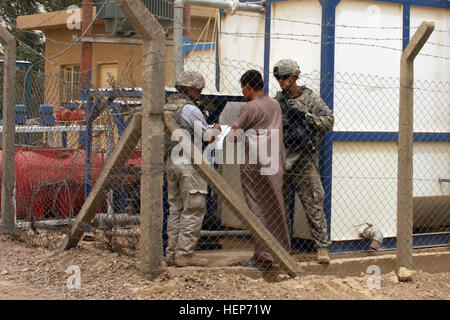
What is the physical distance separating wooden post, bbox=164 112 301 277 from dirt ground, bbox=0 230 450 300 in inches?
7.0

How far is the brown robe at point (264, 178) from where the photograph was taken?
591cm

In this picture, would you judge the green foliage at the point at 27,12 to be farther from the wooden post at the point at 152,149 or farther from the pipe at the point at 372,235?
the wooden post at the point at 152,149

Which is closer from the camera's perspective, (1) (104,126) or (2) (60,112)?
(1) (104,126)

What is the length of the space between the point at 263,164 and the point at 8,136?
3.09 meters

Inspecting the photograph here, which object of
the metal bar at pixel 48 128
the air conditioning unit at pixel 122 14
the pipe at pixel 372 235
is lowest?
the pipe at pixel 372 235

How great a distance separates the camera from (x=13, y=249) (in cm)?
668

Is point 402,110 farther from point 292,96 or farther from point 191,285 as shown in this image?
point 191,285

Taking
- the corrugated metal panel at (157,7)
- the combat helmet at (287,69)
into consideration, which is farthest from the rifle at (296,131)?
the corrugated metal panel at (157,7)

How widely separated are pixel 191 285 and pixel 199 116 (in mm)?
1565

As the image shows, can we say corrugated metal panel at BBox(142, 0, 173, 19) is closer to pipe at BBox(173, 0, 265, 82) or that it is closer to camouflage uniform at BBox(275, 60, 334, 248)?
pipe at BBox(173, 0, 265, 82)

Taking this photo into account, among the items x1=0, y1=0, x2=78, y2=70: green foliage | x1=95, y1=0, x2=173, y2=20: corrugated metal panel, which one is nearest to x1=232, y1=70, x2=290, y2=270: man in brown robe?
x1=95, y1=0, x2=173, y2=20: corrugated metal panel

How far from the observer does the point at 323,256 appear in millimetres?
6277

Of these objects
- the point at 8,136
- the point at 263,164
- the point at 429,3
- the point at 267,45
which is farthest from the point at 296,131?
the point at 8,136

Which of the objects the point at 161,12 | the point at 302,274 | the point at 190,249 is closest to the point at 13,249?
the point at 190,249
